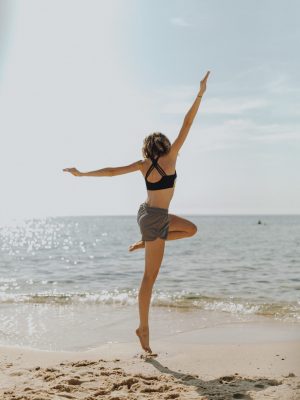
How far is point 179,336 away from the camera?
22.6ft

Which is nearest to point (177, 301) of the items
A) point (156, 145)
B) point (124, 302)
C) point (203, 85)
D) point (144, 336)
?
point (124, 302)

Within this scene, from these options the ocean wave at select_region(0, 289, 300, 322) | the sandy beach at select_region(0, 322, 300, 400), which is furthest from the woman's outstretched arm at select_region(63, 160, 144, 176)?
the ocean wave at select_region(0, 289, 300, 322)

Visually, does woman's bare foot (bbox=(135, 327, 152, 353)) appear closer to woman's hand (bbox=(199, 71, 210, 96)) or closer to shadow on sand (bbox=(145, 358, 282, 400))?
shadow on sand (bbox=(145, 358, 282, 400))

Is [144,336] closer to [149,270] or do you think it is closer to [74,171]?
[149,270]

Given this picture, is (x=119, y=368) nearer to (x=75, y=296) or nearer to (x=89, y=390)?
(x=89, y=390)

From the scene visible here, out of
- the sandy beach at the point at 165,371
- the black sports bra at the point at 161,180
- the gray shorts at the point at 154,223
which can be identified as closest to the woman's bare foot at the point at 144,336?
the sandy beach at the point at 165,371

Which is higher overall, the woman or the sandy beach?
the woman

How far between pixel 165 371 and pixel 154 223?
150 cm

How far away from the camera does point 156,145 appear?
523 cm

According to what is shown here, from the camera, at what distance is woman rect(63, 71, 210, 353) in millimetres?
5211

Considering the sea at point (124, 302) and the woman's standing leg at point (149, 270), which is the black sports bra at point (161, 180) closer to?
the woman's standing leg at point (149, 270)

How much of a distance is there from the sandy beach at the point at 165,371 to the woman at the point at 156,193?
0.64m

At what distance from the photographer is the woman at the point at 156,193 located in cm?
521

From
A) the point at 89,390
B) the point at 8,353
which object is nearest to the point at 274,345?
the point at 89,390
